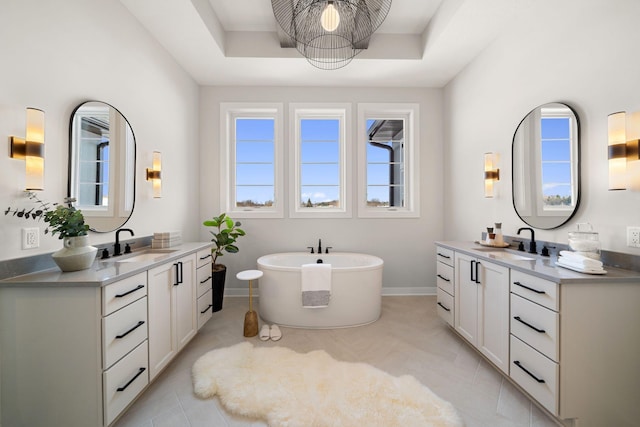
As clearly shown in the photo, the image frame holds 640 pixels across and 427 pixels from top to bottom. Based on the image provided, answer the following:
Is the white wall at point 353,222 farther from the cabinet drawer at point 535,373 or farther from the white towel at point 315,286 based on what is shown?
the cabinet drawer at point 535,373

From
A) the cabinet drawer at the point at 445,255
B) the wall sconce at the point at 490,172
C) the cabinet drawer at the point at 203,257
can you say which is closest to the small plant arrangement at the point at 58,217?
the cabinet drawer at the point at 203,257

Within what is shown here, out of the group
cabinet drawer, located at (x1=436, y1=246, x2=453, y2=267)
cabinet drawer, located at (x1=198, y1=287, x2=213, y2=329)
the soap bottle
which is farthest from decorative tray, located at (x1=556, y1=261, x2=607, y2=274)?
cabinet drawer, located at (x1=198, y1=287, x2=213, y2=329)

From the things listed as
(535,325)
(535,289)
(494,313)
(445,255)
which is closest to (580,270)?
(535,289)

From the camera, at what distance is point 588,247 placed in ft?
5.22

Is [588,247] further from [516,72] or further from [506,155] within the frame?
[516,72]

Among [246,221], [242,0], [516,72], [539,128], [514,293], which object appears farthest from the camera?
[246,221]

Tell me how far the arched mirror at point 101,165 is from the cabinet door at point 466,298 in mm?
2821

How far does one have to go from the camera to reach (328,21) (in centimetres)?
198

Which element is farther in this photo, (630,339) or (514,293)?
(514,293)

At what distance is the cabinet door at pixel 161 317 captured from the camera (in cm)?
171

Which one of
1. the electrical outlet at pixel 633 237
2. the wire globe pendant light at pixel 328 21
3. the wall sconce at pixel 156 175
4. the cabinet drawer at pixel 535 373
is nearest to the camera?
the cabinet drawer at pixel 535 373

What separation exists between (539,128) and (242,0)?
2.84 m

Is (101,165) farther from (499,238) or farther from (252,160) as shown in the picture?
(499,238)

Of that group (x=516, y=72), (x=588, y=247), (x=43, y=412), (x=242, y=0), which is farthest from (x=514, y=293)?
(x=242, y=0)
